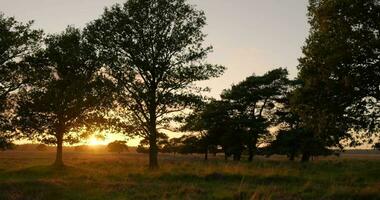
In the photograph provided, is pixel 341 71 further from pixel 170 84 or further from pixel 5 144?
pixel 5 144

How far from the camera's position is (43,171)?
4184 cm

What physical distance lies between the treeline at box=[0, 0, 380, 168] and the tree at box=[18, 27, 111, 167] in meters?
0.11

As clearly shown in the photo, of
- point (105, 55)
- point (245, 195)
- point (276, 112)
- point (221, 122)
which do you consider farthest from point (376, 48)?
point (221, 122)

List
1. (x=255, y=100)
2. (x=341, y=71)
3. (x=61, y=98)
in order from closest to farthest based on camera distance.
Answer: (x=341, y=71) < (x=61, y=98) < (x=255, y=100)

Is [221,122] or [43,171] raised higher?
[221,122]

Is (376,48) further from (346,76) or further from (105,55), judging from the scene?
(105,55)

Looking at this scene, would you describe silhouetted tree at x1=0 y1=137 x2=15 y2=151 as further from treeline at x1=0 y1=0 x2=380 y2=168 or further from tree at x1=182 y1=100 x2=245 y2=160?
tree at x1=182 y1=100 x2=245 y2=160

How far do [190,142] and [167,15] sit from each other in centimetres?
4790

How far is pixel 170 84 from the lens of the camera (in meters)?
39.7

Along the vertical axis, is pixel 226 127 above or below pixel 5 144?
above

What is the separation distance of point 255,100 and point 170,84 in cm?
2490

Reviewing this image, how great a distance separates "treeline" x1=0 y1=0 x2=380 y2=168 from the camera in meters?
28.8

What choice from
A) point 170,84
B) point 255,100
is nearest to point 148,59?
point 170,84

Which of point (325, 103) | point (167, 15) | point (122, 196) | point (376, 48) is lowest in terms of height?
point (122, 196)
